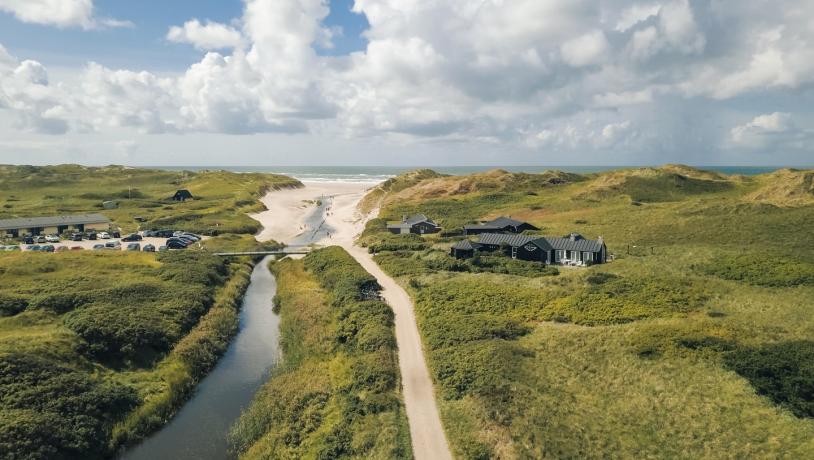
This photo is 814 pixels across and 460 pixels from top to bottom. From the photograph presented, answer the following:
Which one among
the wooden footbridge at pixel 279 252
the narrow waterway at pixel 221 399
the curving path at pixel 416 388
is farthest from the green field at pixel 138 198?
the curving path at pixel 416 388

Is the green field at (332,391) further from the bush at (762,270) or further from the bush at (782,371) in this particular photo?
the bush at (762,270)

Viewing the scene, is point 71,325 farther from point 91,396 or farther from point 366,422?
point 366,422

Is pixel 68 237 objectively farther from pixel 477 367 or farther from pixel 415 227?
pixel 477 367

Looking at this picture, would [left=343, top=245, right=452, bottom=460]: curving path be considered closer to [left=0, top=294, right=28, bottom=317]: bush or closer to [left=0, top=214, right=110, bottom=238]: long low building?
[left=0, top=294, right=28, bottom=317]: bush

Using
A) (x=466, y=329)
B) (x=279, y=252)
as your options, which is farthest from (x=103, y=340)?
A: (x=279, y=252)

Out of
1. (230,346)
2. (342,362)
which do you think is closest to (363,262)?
(230,346)
